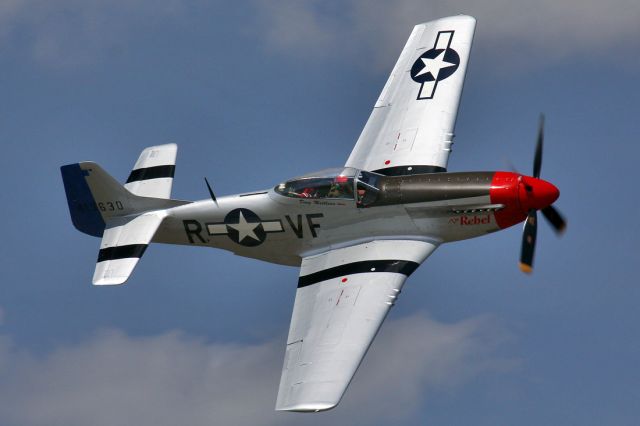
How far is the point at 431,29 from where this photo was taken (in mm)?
34312

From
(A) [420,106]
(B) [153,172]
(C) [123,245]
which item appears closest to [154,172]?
(B) [153,172]

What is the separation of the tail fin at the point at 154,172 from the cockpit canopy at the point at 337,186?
3519mm

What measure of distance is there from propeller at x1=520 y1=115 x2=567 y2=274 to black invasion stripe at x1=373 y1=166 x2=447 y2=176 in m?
2.58

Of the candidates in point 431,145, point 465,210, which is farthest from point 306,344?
point 431,145

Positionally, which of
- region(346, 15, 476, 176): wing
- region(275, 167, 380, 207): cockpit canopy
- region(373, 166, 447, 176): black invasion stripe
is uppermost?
region(346, 15, 476, 176): wing

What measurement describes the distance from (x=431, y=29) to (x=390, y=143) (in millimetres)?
4527

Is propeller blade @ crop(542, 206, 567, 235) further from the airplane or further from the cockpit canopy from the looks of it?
the cockpit canopy

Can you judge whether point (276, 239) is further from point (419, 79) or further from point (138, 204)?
point (419, 79)

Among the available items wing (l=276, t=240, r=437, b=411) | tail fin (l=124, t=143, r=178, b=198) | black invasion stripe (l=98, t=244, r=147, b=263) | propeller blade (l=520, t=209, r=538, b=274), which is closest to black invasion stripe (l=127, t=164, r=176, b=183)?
tail fin (l=124, t=143, r=178, b=198)

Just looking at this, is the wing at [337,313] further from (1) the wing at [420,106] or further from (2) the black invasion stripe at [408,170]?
(1) the wing at [420,106]

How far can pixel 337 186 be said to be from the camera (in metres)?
28.5

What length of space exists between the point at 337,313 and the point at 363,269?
154 cm

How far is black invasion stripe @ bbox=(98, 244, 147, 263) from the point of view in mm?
29297

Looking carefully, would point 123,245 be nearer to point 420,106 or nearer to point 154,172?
point 154,172
